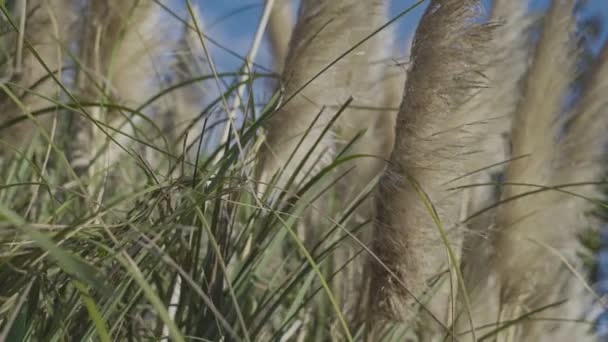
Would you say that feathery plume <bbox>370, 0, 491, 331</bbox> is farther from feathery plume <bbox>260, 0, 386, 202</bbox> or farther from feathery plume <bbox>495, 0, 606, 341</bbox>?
feathery plume <bbox>495, 0, 606, 341</bbox>

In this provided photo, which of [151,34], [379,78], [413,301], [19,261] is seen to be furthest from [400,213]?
[151,34]

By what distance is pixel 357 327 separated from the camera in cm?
192

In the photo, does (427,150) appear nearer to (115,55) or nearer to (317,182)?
(317,182)

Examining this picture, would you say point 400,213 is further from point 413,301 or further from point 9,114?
point 9,114

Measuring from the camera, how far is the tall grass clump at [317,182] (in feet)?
4.58

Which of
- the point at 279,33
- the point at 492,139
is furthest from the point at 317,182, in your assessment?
the point at 279,33

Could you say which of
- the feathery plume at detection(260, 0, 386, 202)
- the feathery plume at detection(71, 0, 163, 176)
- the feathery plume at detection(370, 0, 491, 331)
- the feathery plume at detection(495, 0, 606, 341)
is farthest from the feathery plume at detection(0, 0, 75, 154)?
the feathery plume at detection(495, 0, 606, 341)

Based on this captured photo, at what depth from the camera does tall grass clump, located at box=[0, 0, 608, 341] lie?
1397mm

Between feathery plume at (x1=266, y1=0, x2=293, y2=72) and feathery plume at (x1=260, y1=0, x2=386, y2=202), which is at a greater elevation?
feathery plume at (x1=266, y1=0, x2=293, y2=72)

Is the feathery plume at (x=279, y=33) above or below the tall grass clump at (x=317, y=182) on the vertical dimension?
above

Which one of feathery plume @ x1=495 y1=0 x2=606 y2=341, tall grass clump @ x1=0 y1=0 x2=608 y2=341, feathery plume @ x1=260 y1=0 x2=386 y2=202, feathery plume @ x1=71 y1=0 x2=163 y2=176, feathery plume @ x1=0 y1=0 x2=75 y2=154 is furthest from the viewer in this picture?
feathery plume @ x1=71 y1=0 x2=163 y2=176

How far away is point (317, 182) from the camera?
1.67 metres

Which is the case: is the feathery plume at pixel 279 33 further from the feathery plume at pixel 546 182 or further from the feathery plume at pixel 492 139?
the feathery plume at pixel 546 182

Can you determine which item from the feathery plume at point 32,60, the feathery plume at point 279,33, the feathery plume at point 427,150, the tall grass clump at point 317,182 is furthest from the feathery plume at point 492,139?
the feathery plume at point 32,60
